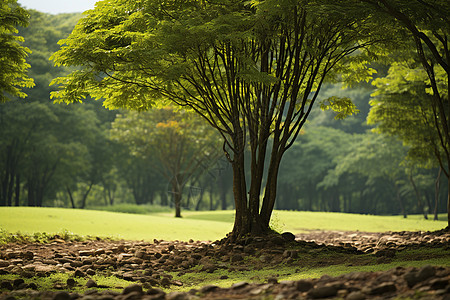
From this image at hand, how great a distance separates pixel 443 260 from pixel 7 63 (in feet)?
34.2

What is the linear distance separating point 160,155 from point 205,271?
19965 mm

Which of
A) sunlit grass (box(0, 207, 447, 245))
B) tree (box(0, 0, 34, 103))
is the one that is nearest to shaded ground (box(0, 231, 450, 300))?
sunlit grass (box(0, 207, 447, 245))

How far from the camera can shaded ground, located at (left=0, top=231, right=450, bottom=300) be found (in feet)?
15.4

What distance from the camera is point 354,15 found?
9.31 meters

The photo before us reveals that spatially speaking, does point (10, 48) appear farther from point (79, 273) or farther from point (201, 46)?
point (79, 273)

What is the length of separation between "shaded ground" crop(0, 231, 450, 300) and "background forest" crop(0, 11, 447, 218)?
7510 mm

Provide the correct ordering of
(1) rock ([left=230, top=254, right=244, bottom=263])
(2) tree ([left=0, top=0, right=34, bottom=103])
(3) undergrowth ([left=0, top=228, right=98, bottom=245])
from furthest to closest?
(3) undergrowth ([left=0, top=228, right=98, bottom=245]) → (2) tree ([left=0, top=0, right=34, bottom=103]) → (1) rock ([left=230, top=254, right=244, bottom=263])

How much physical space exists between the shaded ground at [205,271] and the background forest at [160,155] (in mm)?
7510

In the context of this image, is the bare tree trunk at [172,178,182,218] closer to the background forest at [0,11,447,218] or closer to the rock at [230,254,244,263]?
the background forest at [0,11,447,218]

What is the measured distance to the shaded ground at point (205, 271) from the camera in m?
4.69

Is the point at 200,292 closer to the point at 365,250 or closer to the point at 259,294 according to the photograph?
the point at 259,294

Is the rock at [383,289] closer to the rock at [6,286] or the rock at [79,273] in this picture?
the rock at [6,286]

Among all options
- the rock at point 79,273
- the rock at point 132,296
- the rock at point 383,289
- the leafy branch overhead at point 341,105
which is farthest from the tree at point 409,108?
the rock at point 132,296

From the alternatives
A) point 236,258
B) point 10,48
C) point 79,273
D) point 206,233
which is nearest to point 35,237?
Result: point 10,48
